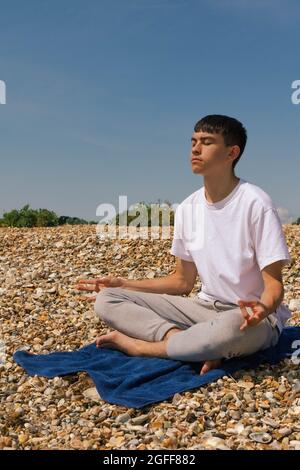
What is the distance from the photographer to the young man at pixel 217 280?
15.4 feet

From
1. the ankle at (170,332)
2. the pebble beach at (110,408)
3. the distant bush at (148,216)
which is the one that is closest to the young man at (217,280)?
the ankle at (170,332)

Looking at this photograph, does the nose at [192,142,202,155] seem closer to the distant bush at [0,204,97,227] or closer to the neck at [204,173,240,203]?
the neck at [204,173,240,203]

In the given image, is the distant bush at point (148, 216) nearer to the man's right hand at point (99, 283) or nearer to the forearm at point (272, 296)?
the man's right hand at point (99, 283)

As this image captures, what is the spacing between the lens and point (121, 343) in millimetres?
5375

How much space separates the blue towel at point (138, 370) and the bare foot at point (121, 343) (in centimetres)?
4

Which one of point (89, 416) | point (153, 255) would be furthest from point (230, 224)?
point (153, 255)

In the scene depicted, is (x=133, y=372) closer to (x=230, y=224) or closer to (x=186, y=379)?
(x=186, y=379)

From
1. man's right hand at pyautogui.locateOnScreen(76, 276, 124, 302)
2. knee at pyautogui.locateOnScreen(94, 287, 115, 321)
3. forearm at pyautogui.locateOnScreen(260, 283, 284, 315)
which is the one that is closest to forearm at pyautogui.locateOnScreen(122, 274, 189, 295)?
man's right hand at pyautogui.locateOnScreen(76, 276, 124, 302)

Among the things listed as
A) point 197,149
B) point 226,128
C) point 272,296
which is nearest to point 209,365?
point 272,296

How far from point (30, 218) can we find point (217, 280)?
10921 millimetres

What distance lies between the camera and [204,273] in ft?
17.0
